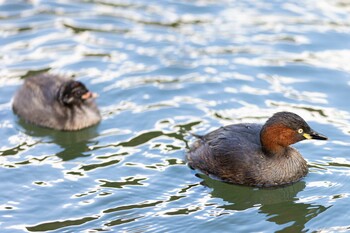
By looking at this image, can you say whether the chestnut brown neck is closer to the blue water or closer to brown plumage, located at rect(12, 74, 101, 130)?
the blue water

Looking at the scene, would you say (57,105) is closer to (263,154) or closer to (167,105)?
(167,105)

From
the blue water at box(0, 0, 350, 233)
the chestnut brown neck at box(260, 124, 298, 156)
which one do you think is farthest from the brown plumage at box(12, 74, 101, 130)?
the chestnut brown neck at box(260, 124, 298, 156)

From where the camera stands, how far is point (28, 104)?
1284 cm

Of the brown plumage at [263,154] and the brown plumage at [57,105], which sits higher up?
the brown plumage at [57,105]

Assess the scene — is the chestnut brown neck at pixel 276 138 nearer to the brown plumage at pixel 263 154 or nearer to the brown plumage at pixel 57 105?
the brown plumage at pixel 263 154

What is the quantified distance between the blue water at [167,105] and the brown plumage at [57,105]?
0.17 meters

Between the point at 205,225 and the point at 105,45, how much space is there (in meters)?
6.08

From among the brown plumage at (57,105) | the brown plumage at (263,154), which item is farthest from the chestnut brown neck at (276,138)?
the brown plumage at (57,105)

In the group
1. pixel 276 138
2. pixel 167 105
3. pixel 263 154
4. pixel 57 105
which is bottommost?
pixel 263 154

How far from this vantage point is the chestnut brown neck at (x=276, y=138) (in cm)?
1055

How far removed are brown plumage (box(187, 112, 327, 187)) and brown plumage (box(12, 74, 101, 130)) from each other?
2.51m

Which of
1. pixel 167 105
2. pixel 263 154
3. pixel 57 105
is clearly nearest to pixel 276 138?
pixel 263 154

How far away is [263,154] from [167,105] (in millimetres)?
2584

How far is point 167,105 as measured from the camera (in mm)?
12891
